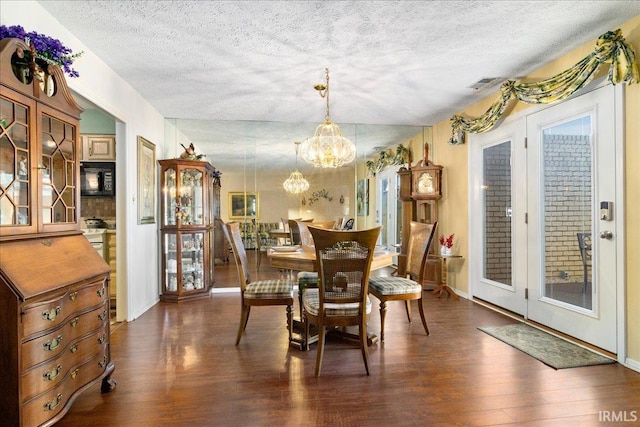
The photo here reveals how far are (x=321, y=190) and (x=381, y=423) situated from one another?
13.9ft

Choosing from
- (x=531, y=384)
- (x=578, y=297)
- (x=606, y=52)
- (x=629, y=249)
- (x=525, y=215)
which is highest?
(x=606, y=52)

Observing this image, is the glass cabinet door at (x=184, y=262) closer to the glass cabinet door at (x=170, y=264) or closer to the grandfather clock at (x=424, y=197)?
the glass cabinet door at (x=170, y=264)

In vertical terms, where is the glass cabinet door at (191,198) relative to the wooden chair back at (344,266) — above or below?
above

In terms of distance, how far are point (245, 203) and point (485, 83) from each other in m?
3.69

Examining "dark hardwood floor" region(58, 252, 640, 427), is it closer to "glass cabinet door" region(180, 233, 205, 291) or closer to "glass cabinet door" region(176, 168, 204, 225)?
"glass cabinet door" region(180, 233, 205, 291)

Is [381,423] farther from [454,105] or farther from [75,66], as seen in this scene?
[454,105]

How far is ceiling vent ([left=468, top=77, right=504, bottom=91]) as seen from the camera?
3.60 meters

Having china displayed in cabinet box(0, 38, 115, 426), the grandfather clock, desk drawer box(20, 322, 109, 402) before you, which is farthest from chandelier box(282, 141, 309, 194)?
desk drawer box(20, 322, 109, 402)

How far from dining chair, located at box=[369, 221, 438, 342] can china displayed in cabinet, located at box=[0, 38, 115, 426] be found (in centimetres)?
205

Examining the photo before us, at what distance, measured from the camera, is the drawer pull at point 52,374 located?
63.9 inches

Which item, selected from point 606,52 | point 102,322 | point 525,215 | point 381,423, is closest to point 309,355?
point 381,423

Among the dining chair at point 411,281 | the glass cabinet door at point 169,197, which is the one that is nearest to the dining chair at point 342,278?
the dining chair at point 411,281

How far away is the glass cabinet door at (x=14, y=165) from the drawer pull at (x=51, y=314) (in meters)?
0.46

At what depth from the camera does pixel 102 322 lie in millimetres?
2123
